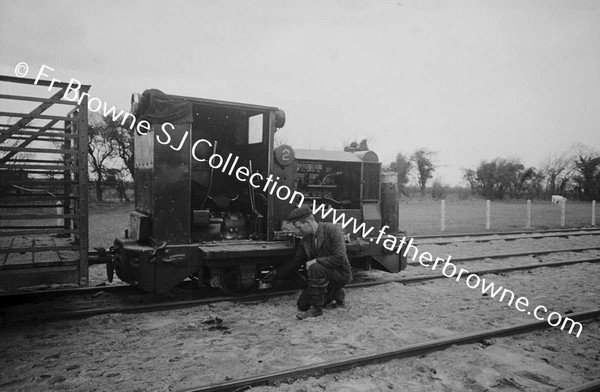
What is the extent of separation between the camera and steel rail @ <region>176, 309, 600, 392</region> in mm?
3827

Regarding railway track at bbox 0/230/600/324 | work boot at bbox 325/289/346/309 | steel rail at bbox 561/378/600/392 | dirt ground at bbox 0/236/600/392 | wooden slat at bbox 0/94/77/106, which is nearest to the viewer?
steel rail at bbox 561/378/600/392

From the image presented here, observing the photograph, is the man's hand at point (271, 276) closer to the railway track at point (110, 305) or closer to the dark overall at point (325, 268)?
the railway track at point (110, 305)

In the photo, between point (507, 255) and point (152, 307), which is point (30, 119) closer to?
point (152, 307)

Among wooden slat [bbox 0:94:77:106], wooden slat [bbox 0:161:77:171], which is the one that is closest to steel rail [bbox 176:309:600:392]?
wooden slat [bbox 0:161:77:171]

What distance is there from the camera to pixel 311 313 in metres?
5.96

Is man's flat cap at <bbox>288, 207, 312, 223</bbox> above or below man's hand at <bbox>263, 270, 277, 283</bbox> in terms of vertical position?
above

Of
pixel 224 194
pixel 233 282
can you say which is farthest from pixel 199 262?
pixel 224 194

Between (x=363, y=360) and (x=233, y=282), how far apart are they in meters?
2.85

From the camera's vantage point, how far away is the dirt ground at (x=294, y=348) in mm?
4008

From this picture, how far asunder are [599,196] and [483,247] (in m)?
30.6

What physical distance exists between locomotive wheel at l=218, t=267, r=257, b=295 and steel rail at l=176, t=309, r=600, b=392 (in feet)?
8.34

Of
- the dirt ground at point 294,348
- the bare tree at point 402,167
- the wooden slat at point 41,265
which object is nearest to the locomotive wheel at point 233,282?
the dirt ground at point 294,348

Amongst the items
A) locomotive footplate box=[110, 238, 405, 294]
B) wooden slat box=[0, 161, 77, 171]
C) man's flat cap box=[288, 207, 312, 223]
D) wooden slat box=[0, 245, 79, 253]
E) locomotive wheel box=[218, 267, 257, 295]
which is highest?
wooden slat box=[0, 161, 77, 171]

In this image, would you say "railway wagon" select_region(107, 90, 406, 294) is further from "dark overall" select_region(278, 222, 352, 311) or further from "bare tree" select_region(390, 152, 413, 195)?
"bare tree" select_region(390, 152, 413, 195)
